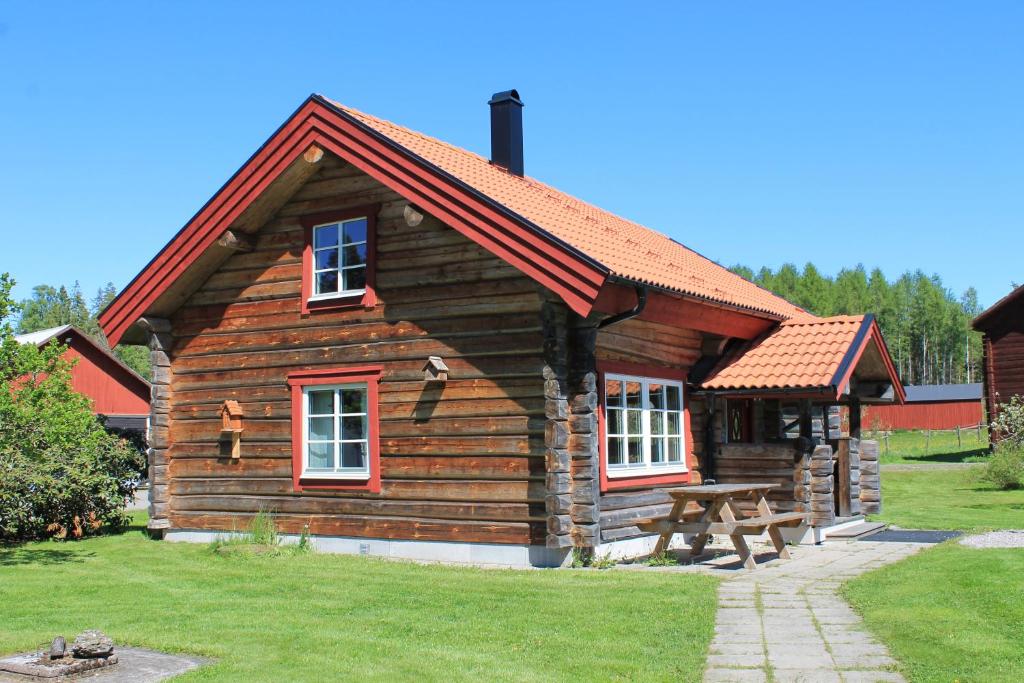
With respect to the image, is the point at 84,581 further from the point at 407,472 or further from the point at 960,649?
the point at 960,649

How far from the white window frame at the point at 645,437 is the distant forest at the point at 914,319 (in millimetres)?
84897

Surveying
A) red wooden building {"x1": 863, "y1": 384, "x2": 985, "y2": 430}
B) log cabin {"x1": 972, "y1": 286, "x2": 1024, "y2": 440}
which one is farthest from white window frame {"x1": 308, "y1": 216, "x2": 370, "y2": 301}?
red wooden building {"x1": 863, "y1": 384, "x2": 985, "y2": 430}

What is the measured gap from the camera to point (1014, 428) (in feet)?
92.6

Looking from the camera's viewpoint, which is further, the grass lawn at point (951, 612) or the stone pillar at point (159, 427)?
the stone pillar at point (159, 427)

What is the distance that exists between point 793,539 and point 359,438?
21.5ft

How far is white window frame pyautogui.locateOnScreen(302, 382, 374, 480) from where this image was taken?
14.2 m

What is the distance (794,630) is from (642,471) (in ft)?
18.0

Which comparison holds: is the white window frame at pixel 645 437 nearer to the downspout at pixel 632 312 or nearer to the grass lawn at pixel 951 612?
the downspout at pixel 632 312

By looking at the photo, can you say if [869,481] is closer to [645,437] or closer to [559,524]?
[645,437]

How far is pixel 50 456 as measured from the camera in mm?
14547

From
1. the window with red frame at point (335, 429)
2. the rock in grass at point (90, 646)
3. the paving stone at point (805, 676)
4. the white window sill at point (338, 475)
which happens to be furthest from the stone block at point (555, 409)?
the rock in grass at point (90, 646)

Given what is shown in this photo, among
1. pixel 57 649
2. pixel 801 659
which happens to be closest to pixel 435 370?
pixel 57 649

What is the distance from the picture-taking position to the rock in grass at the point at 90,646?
7121mm

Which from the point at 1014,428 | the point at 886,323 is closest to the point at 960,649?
the point at 1014,428
